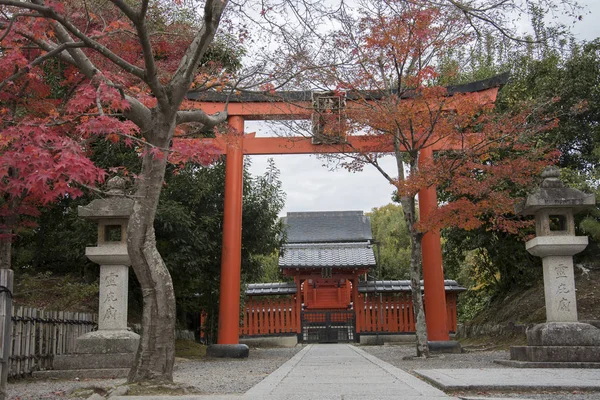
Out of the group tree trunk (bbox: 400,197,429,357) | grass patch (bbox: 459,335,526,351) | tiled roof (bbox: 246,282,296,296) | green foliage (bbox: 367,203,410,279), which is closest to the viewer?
tree trunk (bbox: 400,197,429,357)

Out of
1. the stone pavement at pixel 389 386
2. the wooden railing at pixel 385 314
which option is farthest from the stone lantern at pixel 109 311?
the wooden railing at pixel 385 314

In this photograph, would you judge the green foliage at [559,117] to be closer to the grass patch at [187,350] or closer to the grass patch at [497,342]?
the grass patch at [497,342]

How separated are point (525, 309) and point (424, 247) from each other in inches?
114

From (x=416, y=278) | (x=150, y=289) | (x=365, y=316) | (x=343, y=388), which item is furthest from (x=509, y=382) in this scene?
(x=365, y=316)

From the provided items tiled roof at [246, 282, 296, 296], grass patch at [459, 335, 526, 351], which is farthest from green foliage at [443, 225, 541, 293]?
tiled roof at [246, 282, 296, 296]

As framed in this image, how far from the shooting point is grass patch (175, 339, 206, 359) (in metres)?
12.3

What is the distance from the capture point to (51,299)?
32.4 feet

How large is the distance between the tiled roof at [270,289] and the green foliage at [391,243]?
449cm

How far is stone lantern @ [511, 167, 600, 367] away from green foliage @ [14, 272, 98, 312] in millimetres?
6743

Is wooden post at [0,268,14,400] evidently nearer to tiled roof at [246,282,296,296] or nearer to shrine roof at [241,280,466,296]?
shrine roof at [241,280,466,296]

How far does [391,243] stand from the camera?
30.3 metres

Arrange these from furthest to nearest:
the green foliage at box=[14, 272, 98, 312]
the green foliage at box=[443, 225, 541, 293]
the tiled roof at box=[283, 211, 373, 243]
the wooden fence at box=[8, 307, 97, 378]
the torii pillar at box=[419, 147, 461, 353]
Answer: the tiled roof at box=[283, 211, 373, 243], the green foliage at box=[443, 225, 541, 293], the torii pillar at box=[419, 147, 461, 353], the green foliage at box=[14, 272, 98, 312], the wooden fence at box=[8, 307, 97, 378]

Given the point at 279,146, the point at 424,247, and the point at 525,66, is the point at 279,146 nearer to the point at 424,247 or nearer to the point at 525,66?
the point at 424,247

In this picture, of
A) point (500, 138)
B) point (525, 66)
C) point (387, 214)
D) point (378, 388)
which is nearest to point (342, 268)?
point (525, 66)
